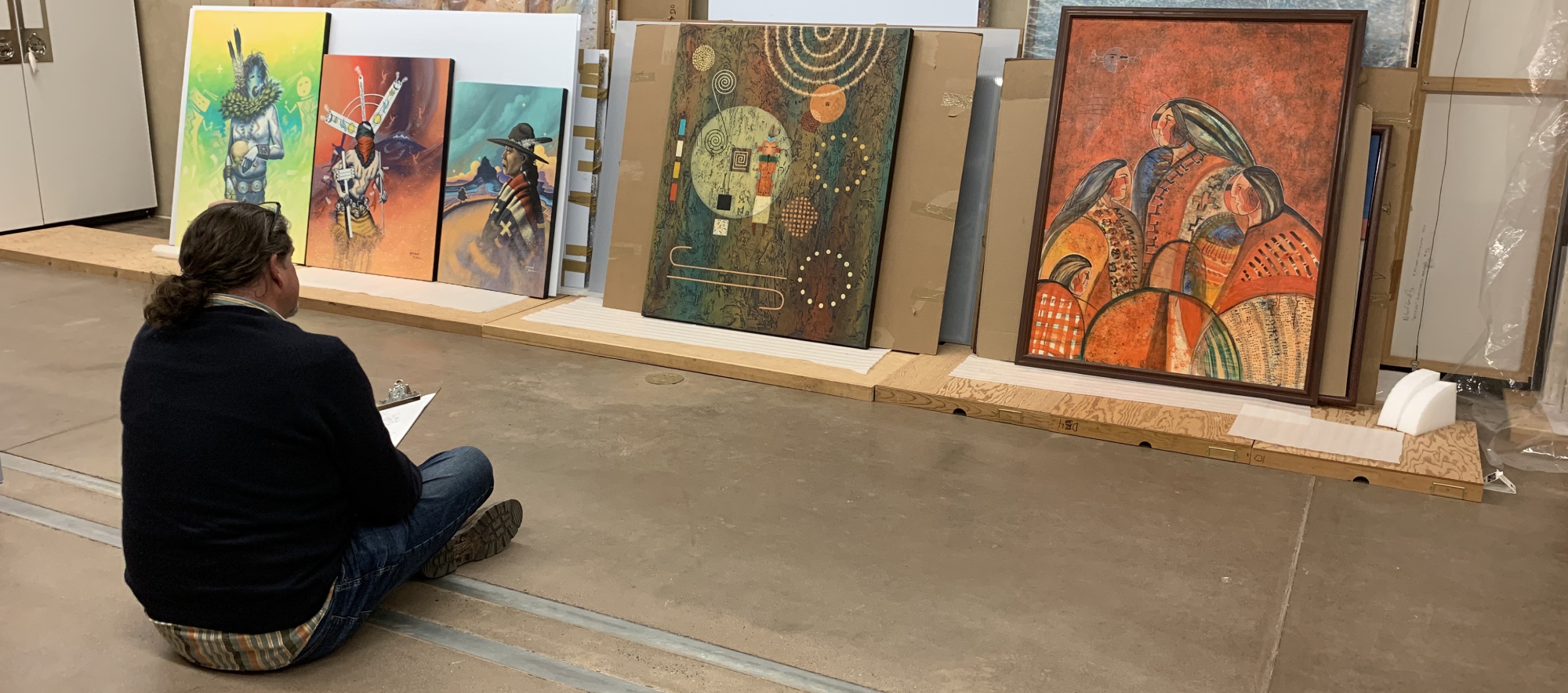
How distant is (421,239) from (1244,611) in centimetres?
411

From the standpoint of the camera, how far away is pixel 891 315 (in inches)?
182

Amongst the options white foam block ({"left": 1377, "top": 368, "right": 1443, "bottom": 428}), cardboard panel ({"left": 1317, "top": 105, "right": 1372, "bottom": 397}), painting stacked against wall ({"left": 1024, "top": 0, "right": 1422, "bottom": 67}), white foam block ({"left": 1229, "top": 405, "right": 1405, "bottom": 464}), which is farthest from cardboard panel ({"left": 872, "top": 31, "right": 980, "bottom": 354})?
white foam block ({"left": 1377, "top": 368, "right": 1443, "bottom": 428})

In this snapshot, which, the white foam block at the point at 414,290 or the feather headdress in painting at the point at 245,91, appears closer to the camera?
the white foam block at the point at 414,290

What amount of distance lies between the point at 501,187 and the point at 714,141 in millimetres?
1106

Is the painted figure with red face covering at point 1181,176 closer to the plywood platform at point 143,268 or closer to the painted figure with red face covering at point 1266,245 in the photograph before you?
the painted figure with red face covering at point 1266,245

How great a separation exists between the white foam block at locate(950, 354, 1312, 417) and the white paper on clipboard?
1926 mm

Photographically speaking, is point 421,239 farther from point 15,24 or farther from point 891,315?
point 15,24

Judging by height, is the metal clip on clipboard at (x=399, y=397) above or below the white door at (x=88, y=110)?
below

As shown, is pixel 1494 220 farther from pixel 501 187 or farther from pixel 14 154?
pixel 14 154

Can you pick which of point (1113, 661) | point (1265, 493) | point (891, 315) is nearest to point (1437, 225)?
point (1265, 493)

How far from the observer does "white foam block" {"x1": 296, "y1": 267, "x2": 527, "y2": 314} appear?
5.15 m

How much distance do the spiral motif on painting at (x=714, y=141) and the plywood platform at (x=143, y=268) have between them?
1.05 m

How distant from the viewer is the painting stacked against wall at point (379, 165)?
17.9 feet

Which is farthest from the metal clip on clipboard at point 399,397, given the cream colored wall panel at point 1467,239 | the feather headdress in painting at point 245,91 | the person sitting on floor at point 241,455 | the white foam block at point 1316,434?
the cream colored wall panel at point 1467,239
